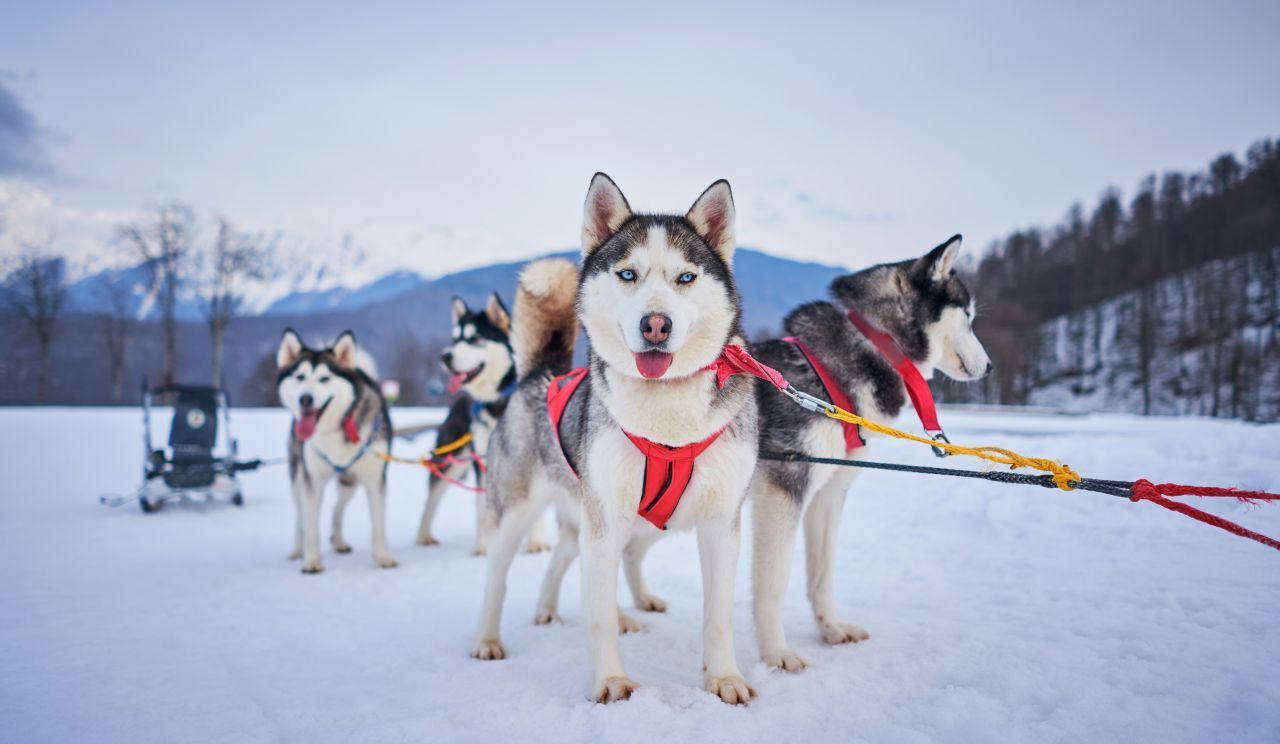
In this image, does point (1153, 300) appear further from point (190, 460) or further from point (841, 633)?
point (190, 460)

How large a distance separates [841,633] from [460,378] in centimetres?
423

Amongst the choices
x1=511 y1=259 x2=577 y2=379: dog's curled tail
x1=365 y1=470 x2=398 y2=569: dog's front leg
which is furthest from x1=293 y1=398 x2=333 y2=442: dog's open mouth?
x1=511 y1=259 x2=577 y2=379: dog's curled tail

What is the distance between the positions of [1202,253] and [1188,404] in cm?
2259

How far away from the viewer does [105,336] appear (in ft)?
105

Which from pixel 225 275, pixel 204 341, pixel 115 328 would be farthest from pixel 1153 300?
pixel 204 341

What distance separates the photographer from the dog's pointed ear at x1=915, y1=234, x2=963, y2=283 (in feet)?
9.98

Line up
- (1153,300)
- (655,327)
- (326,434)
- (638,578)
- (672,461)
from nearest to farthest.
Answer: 1. (655,327)
2. (672,461)
3. (638,578)
4. (326,434)
5. (1153,300)

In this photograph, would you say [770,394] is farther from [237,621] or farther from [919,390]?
[237,621]

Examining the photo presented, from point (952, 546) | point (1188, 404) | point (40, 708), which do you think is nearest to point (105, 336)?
point (40, 708)

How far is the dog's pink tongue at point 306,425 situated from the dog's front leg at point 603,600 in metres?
3.81

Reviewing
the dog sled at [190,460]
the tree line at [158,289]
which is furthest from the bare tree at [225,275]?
the dog sled at [190,460]

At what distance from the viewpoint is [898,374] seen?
3045 mm

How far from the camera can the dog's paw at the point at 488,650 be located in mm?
2955

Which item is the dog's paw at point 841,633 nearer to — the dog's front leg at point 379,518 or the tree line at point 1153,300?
the dog's front leg at point 379,518
